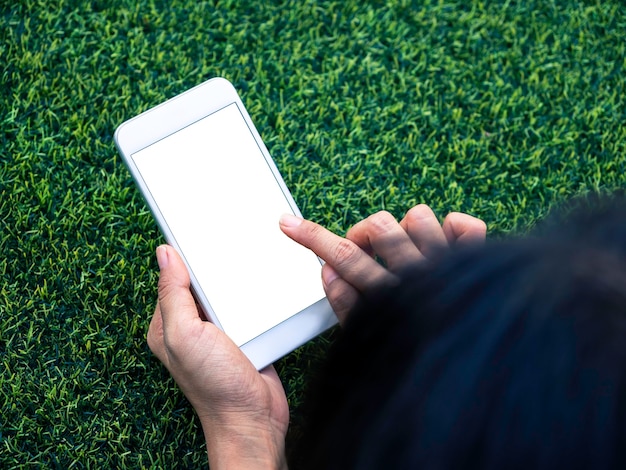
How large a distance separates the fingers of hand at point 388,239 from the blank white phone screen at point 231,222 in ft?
0.56

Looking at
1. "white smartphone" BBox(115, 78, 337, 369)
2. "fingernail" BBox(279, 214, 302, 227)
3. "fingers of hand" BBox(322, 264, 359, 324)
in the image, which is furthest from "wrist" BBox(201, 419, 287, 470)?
"fingernail" BBox(279, 214, 302, 227)

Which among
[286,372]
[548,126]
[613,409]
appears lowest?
[286,372]

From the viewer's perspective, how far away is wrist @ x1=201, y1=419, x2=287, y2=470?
112cm

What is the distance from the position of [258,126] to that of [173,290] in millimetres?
566

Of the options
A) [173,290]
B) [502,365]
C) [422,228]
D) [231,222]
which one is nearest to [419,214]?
[422,228]

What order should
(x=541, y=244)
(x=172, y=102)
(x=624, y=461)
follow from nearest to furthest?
(x=624, y=461) < (x=541, y=244) < (x=172, y=102)

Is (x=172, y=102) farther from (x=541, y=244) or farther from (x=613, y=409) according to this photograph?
(x=613, y=409)

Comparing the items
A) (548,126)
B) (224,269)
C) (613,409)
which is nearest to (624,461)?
(613,409)

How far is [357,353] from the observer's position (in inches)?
26.3

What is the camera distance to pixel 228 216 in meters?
1.25

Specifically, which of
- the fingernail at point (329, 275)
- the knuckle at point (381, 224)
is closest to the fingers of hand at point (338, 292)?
the fingernail at point (329, 275)

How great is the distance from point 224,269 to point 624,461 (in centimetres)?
86

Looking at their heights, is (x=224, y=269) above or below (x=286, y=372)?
above

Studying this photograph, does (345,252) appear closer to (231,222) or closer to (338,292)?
(338,292)
